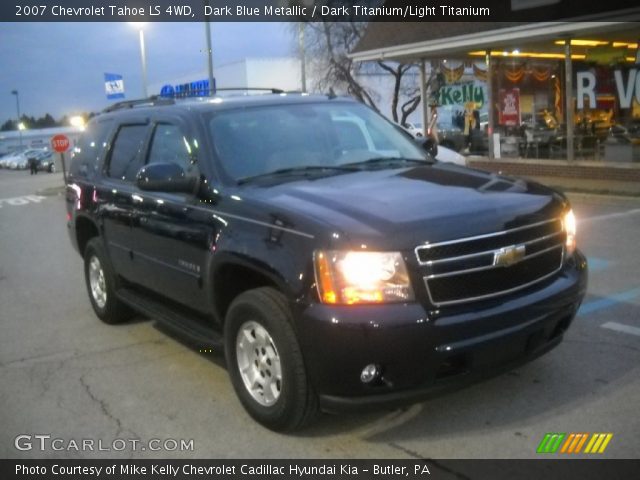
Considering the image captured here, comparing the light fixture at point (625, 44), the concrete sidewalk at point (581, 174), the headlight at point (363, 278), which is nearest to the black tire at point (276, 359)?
the headlight at point (363, 278)

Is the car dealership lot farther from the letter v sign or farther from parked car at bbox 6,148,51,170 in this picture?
parked car at bbox 6,148,51,170

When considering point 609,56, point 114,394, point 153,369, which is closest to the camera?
point 114,394

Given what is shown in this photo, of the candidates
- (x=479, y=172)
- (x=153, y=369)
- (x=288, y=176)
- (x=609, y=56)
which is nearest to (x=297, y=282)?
(x=288, y=176)

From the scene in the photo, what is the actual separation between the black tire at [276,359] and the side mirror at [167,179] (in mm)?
886

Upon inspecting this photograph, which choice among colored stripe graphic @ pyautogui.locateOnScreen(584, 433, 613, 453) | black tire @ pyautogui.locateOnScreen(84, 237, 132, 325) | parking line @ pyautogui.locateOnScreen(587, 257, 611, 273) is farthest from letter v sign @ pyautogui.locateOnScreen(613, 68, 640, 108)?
colored stripe graphic @ pyautogui.locateOnScreen(584, 433, 613, 453)

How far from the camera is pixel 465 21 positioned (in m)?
17.2

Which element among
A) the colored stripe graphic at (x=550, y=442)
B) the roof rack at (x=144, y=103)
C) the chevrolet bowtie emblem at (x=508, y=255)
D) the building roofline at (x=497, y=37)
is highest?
the building roofline at (x=497, y=37)

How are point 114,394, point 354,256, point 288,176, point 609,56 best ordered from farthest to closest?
point 609,56
point 114,394
point 288,176
point 354,256

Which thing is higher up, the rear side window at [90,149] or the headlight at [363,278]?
the rear side window at [90,149]

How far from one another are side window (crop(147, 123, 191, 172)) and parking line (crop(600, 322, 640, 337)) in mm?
3459

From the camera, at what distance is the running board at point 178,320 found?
14.9ft

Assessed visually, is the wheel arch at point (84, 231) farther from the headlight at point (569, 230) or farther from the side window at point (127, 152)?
the headlight at point (569, 230)

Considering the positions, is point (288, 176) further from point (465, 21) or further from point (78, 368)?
point (465, 21)

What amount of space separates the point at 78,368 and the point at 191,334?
127 centimetres
